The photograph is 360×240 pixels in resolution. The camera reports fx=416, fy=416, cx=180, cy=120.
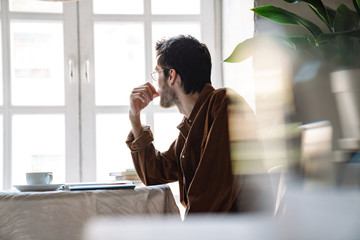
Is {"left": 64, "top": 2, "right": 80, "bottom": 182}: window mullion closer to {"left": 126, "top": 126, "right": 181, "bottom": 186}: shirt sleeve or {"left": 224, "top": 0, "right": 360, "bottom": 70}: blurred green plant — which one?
{"left": 126, "top": 126, "right": 181, "bottom": 186}: shirt sleeve

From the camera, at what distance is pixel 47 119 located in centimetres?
211

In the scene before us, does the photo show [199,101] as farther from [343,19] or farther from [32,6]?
[32,6]

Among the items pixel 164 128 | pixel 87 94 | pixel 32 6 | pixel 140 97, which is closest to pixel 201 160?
pixel 140 97

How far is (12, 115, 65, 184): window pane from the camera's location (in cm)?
207

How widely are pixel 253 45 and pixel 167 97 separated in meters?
0.40

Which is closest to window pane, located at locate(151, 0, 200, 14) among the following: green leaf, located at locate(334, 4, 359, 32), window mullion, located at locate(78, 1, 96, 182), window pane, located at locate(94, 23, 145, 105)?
window pane, located at locate(94, 23, 145, 105)

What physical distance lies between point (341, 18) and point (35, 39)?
5.01 feet

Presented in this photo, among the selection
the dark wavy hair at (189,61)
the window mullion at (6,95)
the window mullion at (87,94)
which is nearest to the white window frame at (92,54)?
the window mullion at (87,94)

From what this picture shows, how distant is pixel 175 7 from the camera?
219 cm

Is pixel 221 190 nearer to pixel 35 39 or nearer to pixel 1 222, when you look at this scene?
pixel 1 222

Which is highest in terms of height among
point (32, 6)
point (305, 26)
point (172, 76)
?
point (32, 6)

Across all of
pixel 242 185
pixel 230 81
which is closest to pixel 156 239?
pixel 242 185

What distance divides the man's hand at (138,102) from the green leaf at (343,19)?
708 millimetres

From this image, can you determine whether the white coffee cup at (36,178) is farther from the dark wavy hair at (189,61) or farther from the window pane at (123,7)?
the window pane at (123,7)
